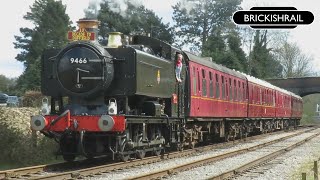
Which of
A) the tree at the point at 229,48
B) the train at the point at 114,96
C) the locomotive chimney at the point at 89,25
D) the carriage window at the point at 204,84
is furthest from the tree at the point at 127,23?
the locomotive chimney at the point at 89,25

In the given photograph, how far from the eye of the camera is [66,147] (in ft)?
42.3

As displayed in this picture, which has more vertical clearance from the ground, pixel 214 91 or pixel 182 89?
pixel 214 91

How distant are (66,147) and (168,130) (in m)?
3.37

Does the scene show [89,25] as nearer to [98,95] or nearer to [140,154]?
[98,95]

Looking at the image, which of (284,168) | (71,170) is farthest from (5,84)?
(284,168)

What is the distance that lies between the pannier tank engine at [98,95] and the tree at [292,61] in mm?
63775

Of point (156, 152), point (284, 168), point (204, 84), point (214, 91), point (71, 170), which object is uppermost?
point (204, 84)

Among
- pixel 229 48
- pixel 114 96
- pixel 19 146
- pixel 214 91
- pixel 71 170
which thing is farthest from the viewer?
pixel 229 48

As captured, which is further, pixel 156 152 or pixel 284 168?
pixel 156 152

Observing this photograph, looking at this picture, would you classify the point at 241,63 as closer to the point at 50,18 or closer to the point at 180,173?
the point at 50,18

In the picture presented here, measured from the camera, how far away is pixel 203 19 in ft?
200

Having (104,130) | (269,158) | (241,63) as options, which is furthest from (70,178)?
(241,63)

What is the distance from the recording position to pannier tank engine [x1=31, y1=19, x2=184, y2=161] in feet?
39.5

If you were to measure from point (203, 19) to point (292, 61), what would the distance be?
26.2 metres
